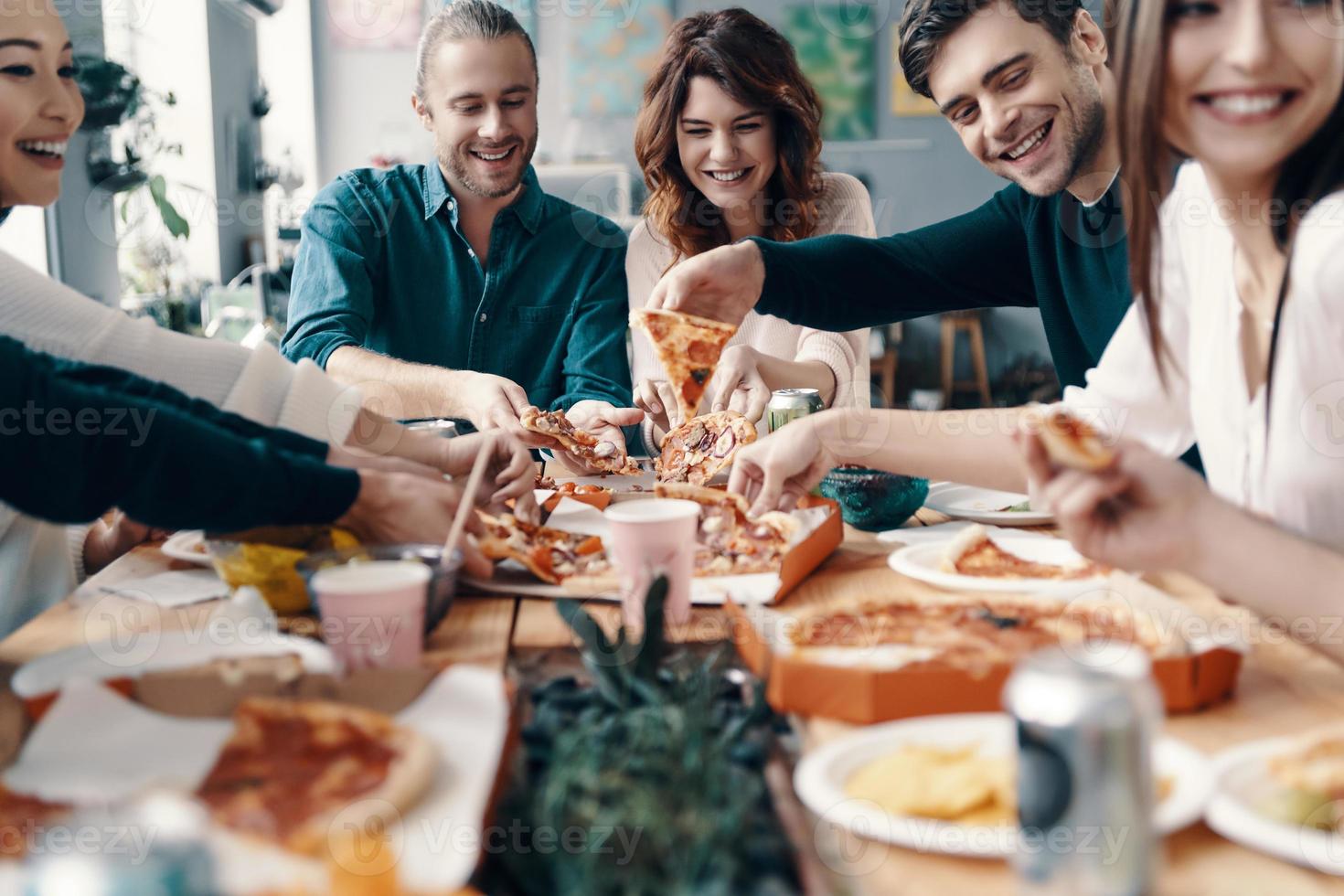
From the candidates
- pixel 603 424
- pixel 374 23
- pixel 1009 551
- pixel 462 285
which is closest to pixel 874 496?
pixel 1009 551

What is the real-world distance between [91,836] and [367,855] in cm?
16

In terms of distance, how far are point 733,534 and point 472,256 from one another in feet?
6.97

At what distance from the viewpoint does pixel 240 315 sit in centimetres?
500

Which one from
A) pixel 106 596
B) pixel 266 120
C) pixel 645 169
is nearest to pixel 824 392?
pixel 645 169

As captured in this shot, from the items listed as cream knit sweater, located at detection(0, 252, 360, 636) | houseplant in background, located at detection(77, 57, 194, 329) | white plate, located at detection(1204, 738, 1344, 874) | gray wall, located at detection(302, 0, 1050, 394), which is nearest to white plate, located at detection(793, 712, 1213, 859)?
white plate, located at detection(1204, 738, 1344, 874)

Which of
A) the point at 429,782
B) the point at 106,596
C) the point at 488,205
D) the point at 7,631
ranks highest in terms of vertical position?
the point at 488,205

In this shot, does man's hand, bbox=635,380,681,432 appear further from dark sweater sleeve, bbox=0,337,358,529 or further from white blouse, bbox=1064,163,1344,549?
dark sweater sleeve, bbox=0,337,358,529

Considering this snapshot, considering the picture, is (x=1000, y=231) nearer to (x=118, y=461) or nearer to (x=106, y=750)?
(x=118, y=461)

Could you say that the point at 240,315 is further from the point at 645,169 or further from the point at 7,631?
the point at 7,631

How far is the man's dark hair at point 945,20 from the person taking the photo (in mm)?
2393

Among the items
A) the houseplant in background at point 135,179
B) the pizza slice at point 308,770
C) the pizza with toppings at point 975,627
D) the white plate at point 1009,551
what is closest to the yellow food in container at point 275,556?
the pizza slice at point 308,770

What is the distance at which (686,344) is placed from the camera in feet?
8.12

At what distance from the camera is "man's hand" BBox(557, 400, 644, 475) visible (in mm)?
2486

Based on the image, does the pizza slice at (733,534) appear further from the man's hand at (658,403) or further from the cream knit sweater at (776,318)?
the cream knit sweater at (776,318)
